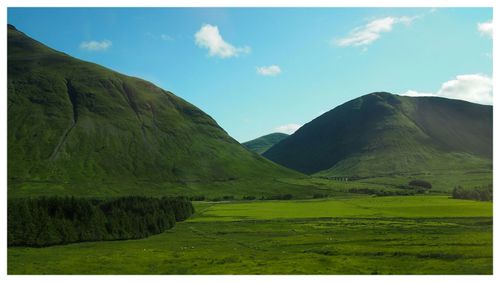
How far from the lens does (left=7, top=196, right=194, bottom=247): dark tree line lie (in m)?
84.0

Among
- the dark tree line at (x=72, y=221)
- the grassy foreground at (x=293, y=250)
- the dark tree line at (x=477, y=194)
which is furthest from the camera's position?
the dark tree line at (x=477, y=194)

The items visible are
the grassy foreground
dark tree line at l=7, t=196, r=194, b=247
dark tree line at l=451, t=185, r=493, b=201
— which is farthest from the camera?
dark tree line at l=451, t=185, r=493, b=201

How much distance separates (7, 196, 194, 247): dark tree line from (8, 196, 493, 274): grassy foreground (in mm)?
5045

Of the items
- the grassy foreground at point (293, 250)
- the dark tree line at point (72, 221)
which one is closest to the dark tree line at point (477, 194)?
the grassy foreground at point (293, 250)

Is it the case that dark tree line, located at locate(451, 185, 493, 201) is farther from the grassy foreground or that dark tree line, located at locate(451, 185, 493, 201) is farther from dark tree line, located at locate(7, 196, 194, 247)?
dark tree line, located at locate(7, 196, 194, 247)

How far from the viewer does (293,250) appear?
7100 cm

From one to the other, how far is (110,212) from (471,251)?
247ft

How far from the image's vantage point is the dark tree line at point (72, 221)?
8400 cm

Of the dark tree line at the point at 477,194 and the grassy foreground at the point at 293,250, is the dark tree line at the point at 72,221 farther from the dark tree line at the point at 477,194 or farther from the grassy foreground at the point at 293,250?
the dark tree line at the point at 477,194

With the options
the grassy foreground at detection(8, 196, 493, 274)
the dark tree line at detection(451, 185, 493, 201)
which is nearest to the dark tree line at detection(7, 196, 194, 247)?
the grassy foreground at detection(8, 196, 493, 274)

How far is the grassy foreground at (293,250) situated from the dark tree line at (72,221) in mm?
5045

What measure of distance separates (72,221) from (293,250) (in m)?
49.6

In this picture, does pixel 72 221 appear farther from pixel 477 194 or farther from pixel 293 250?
pixel 477 194

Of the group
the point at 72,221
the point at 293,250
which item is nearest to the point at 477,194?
the point at 293,250
